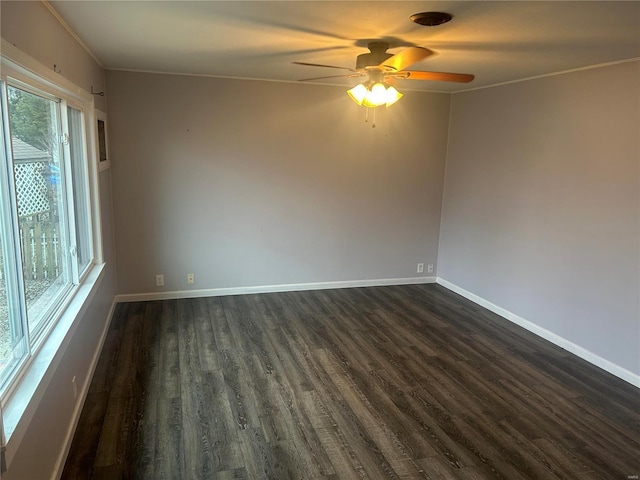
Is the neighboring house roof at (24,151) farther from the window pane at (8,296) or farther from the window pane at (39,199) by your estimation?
the window pane at (8,296)

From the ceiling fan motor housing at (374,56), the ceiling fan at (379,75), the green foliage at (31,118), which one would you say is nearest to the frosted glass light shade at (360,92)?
the ceiling fan at (379,75)

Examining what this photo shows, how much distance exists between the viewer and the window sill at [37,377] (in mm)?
1581

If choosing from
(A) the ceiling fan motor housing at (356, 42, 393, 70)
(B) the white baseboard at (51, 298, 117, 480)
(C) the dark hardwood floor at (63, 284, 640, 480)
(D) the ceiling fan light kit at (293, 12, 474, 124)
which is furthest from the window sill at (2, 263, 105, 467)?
(A) the ceiling fan motor housing at (356, 42, 393, 70)

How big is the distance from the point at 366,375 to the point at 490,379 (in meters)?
0.96

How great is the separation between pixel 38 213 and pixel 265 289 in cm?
298

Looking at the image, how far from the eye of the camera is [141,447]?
8.20ft

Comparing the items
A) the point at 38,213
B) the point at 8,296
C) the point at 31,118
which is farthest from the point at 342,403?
the point at 31,118

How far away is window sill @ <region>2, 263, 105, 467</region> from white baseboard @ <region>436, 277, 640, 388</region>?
3927 millimetres

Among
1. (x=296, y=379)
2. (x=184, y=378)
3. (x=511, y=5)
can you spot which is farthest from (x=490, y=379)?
(x=511, y=5)

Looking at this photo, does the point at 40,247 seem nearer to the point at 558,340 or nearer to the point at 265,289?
the point at 265,289

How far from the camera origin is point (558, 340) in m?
4.04

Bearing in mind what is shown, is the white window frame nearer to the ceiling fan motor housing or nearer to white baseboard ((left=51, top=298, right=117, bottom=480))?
white baseboard ((left=51, top=298, right=117, bottom=480))

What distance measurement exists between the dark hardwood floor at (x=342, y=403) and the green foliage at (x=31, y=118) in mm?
1685

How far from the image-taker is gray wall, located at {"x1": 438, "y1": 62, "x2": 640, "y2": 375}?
3414 millimetres
